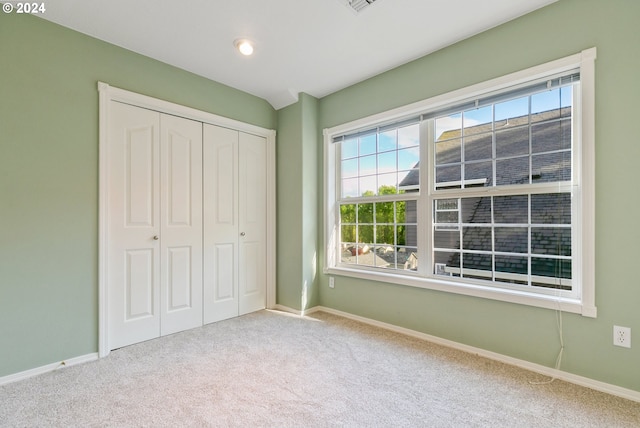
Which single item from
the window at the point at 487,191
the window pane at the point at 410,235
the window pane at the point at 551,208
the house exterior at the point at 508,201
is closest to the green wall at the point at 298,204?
the window at the point at 487,191

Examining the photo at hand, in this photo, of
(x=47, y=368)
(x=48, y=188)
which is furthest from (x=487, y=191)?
(x=47, y=368)

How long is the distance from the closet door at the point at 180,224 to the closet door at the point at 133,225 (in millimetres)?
59

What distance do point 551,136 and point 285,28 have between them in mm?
2072

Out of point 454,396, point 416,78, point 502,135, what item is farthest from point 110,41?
point 454,396

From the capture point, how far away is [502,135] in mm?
2336

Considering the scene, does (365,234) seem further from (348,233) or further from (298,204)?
(298,204)

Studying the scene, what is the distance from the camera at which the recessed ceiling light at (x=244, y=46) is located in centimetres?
237

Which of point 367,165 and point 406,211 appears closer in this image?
point 406,211

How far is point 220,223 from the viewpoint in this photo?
3.08 metres

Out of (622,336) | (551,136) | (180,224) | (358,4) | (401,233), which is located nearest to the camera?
(622,336)

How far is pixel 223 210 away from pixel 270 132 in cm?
108

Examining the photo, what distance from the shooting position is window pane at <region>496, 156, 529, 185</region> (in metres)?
2.21

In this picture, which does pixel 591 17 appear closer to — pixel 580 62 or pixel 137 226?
pixel 580 62

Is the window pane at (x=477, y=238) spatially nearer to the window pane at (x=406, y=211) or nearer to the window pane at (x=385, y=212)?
the window pane at (x=406, y=211)
